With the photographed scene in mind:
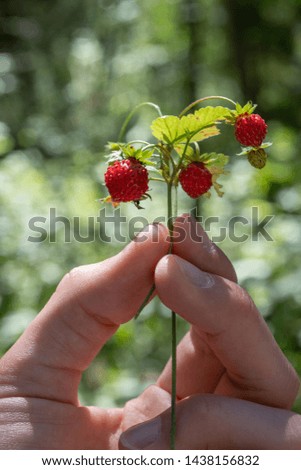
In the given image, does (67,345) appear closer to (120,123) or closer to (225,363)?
(225,363)

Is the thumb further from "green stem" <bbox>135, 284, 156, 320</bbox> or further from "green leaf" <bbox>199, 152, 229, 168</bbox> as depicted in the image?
"green leaf" <bbox>199, 152, 229, 168</bbox>

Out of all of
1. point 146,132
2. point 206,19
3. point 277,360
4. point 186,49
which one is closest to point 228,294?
point 277,360

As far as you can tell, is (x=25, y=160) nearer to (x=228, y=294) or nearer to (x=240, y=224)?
(x=240, y=224)

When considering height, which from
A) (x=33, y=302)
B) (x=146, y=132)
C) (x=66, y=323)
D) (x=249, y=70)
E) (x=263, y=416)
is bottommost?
(x=33, y=302)

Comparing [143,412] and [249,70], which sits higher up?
[249,70]

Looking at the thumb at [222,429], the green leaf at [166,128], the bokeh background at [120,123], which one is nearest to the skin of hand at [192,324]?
the thumb at [222,429]

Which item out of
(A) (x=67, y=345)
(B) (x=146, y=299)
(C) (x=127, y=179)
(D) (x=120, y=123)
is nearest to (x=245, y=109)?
(C) (x=127, y=179)
